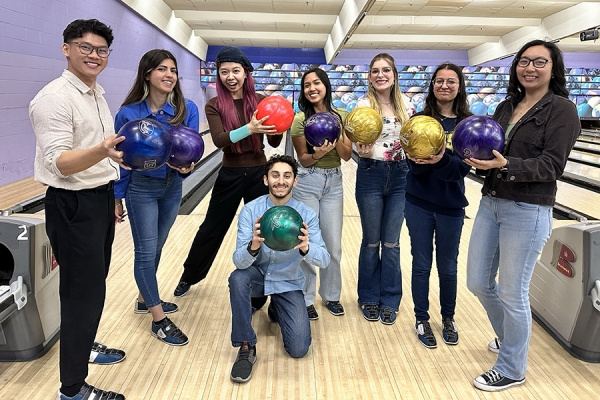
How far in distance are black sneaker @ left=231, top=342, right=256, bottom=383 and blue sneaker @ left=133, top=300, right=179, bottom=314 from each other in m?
0.60

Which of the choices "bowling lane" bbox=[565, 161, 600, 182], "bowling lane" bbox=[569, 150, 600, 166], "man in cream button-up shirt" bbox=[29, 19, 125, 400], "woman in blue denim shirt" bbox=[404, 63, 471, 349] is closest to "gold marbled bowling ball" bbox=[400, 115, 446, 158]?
"woman in blue denim shirt" bbox=[404, 63, 471, 349]

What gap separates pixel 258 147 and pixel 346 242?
1.59 meters

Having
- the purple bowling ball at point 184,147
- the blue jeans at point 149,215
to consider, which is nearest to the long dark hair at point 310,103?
the purple bowling ball at point 184,147

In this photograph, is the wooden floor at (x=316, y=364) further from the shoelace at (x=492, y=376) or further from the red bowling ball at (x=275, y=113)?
the red bowling ball at (x=275, y=113)

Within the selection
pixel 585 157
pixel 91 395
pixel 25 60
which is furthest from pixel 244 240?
pixel 585 157

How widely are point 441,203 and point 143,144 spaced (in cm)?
114

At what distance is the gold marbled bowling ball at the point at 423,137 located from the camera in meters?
1.82

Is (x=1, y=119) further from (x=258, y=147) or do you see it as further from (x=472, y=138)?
(x=472, y=138)

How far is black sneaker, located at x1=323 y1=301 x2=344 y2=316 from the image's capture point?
7.82ft

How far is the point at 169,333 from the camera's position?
2096 millimetres

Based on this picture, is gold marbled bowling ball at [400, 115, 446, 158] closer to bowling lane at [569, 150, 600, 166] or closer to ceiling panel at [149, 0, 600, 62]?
ceiling panel at [149, 0, 600, 62]

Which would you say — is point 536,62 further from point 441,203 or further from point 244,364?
point 244,364

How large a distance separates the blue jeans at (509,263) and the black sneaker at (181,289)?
1.40m

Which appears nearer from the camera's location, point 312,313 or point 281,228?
point 281,228
